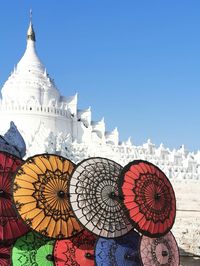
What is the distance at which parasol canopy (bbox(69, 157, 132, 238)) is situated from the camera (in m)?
7.25

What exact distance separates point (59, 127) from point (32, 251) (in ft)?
110

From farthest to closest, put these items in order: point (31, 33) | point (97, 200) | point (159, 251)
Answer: point (31, 33) < point (159, 251) < point (97, 200)

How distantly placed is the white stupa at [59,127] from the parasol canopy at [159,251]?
15771mm

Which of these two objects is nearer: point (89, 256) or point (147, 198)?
point (147, 198)

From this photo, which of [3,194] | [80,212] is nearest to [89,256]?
[80,212]

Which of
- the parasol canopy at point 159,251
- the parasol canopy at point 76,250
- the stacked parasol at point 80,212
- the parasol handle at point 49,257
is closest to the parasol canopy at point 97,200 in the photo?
the stacked parasol at point 80,212

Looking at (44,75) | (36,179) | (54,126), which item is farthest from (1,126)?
(36,179)

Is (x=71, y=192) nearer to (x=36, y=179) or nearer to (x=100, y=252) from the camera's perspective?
(x=36, y=179)

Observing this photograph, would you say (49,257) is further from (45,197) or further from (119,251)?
(119,251)

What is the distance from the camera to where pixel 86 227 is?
7168 mm

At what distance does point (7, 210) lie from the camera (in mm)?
7316

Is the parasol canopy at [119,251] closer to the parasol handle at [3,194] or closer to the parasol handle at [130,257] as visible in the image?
the parasol handle at [130,257]

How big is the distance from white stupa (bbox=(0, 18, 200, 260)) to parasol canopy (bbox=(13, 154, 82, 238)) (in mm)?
16854

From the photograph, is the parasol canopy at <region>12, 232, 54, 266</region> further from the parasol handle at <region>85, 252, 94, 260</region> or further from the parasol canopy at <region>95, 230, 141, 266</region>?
the parasol canopy at <region>95, 230, 141, 266</region>
